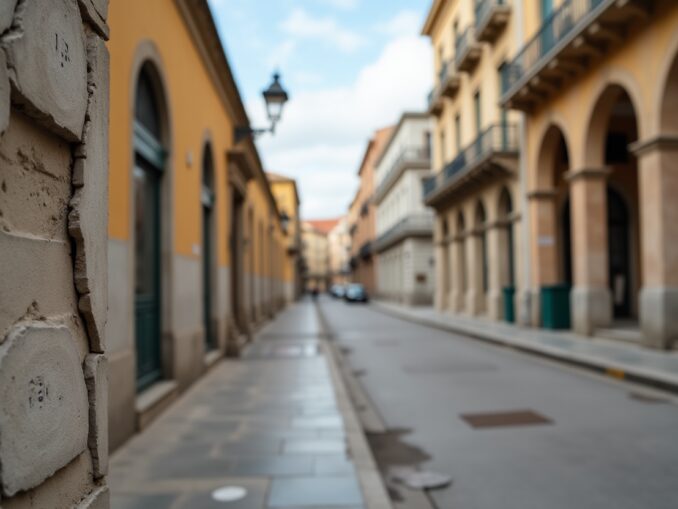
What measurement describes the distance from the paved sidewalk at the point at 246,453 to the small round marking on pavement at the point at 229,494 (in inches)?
1.9

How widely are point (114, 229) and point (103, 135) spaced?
11.0ft

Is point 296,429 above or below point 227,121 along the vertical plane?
below

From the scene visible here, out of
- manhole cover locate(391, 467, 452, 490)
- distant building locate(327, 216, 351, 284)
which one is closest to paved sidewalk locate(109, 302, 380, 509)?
manhole cover locate(391, 467, 452, 490)

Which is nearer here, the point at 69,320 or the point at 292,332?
the point at 69,320

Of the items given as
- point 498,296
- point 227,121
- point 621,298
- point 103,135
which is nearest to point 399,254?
point 498,296

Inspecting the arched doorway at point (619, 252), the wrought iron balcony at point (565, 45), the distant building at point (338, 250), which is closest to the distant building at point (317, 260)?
the distant building at point (338, 250)

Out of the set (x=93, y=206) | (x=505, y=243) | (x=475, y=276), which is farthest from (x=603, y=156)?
(x=93, y=206)

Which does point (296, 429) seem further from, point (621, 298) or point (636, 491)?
point (621, 298)

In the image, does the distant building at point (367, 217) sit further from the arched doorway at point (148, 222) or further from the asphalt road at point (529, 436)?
the arched doorway at point (148, 222)

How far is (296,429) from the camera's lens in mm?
5898

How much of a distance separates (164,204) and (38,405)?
6.15m

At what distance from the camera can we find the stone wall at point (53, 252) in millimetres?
1505

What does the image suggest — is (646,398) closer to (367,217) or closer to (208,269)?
(208,269)

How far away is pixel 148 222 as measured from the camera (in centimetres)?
725
